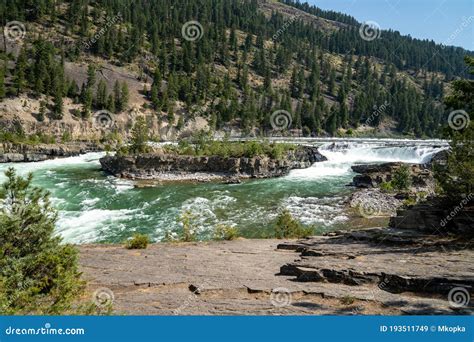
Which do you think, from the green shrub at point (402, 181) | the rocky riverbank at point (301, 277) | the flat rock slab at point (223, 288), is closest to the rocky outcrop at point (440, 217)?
the rocky riverbank at point (301, 277)

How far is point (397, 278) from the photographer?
11.2 metres

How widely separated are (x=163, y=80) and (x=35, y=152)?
241 ft

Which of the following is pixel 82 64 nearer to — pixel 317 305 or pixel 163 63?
pixel 163 63

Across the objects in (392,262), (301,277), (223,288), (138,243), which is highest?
(392,262)

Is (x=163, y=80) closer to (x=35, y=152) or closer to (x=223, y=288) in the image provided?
(x=35, y=152)

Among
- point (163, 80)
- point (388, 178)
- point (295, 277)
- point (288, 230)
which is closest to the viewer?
point (295, 277)

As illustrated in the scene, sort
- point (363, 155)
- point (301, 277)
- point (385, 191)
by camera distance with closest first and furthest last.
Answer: point (301, 277)
point (385, 191)
point (363, 155)

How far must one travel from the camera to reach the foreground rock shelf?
969 cm

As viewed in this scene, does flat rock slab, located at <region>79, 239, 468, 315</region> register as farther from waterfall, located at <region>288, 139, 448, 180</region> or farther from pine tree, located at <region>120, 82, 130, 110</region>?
pine tree, located at <region>120, 82, 130, 110</region>

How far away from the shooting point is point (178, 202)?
41.3 meters

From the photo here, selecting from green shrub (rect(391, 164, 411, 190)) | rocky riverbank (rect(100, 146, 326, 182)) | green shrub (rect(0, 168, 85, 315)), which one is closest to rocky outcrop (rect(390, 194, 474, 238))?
green shrub (rect(0, 168, 85, 315))

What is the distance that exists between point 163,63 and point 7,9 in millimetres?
56272

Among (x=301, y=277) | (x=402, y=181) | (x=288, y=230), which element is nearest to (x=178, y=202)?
(x=288, y=230)

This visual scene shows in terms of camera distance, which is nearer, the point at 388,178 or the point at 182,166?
the point at 388,178
